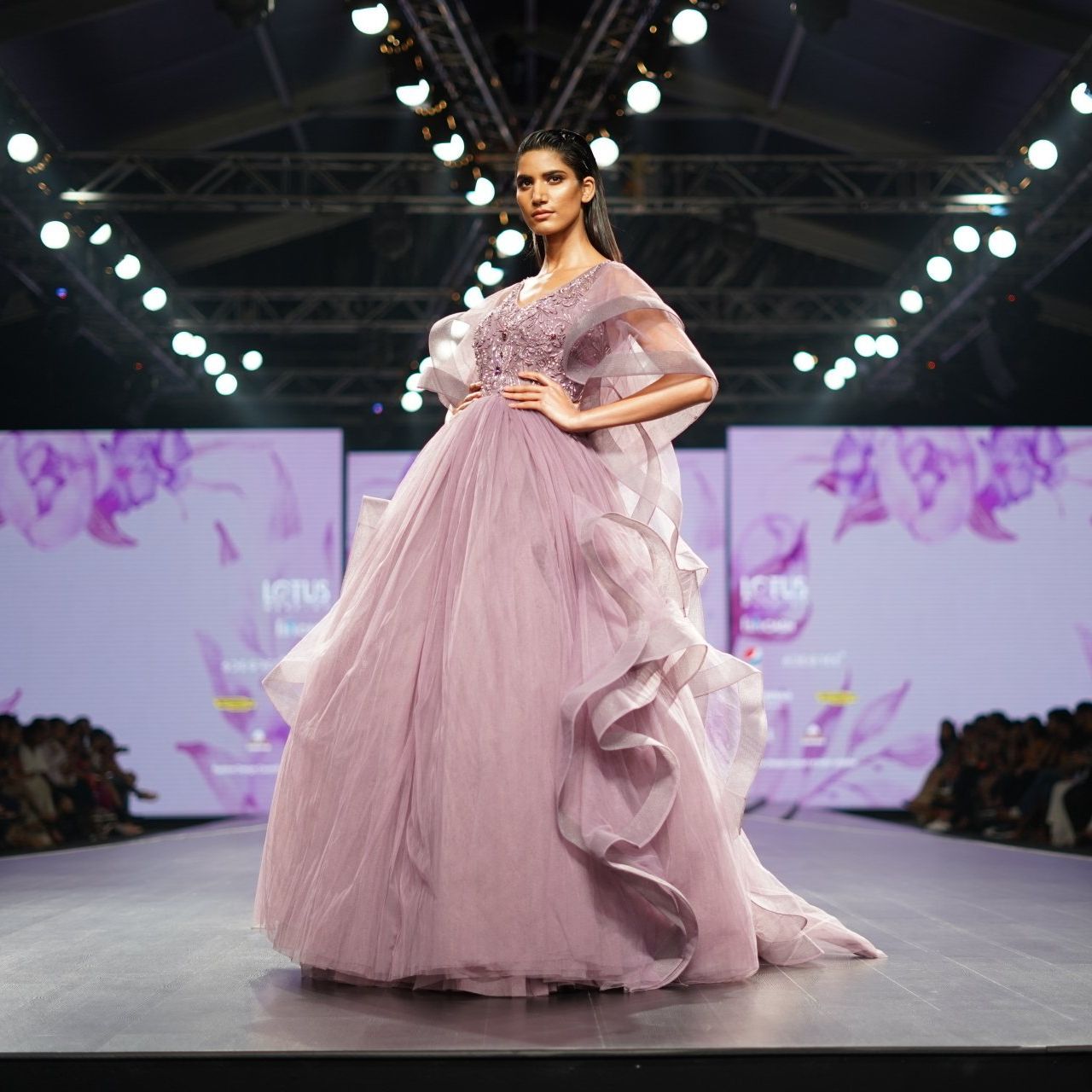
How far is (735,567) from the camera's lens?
8.64 meters

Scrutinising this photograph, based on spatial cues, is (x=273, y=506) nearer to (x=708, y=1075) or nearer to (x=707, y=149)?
(x=707, y=149)

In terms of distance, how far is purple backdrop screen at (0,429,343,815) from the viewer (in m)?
8.39

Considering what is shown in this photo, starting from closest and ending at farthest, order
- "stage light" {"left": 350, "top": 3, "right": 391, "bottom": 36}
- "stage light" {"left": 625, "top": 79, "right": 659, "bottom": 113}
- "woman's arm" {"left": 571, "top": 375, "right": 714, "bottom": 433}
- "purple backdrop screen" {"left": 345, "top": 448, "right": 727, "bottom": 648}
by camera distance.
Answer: "woman's arm" {"left": 571, "top": 375, "right": 714, "bottom": 433}
"stage light" {"left": 350, "top": 3, "right": 391, "bottom": 36}
"stage light" {"left": 625, "top": 79, "right": 659, "bottom": 113}
"purple backdrop screen" {"left": 345, "top": 448, "right": 727, "bottom": 648}

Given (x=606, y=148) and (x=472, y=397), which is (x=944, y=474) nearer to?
(x=606, y=148)

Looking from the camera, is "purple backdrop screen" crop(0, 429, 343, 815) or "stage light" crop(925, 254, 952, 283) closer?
"stage light" crop(925, 254, 952, 283)

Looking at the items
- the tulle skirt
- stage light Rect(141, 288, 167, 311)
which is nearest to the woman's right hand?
the tulle skirt

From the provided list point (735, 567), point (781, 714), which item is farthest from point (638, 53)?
point (781, 714)

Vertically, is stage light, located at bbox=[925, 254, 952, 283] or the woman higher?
stage light, located at bbox=[925, 254, 952, 283]

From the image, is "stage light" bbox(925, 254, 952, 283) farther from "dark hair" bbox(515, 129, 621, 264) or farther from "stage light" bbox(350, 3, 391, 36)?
"dark hair" bbox(515, 129, 621, 264)

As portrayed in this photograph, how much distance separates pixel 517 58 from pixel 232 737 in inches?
173

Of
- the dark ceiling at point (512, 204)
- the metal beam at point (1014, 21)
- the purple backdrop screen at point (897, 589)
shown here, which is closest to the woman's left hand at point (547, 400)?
the dark ceiling at point (512, 204)

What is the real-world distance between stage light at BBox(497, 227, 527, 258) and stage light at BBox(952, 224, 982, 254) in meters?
2.20

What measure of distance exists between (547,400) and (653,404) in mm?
182

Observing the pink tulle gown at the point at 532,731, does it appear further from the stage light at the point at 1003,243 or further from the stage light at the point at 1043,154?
the stage light at the point at 1003,243
